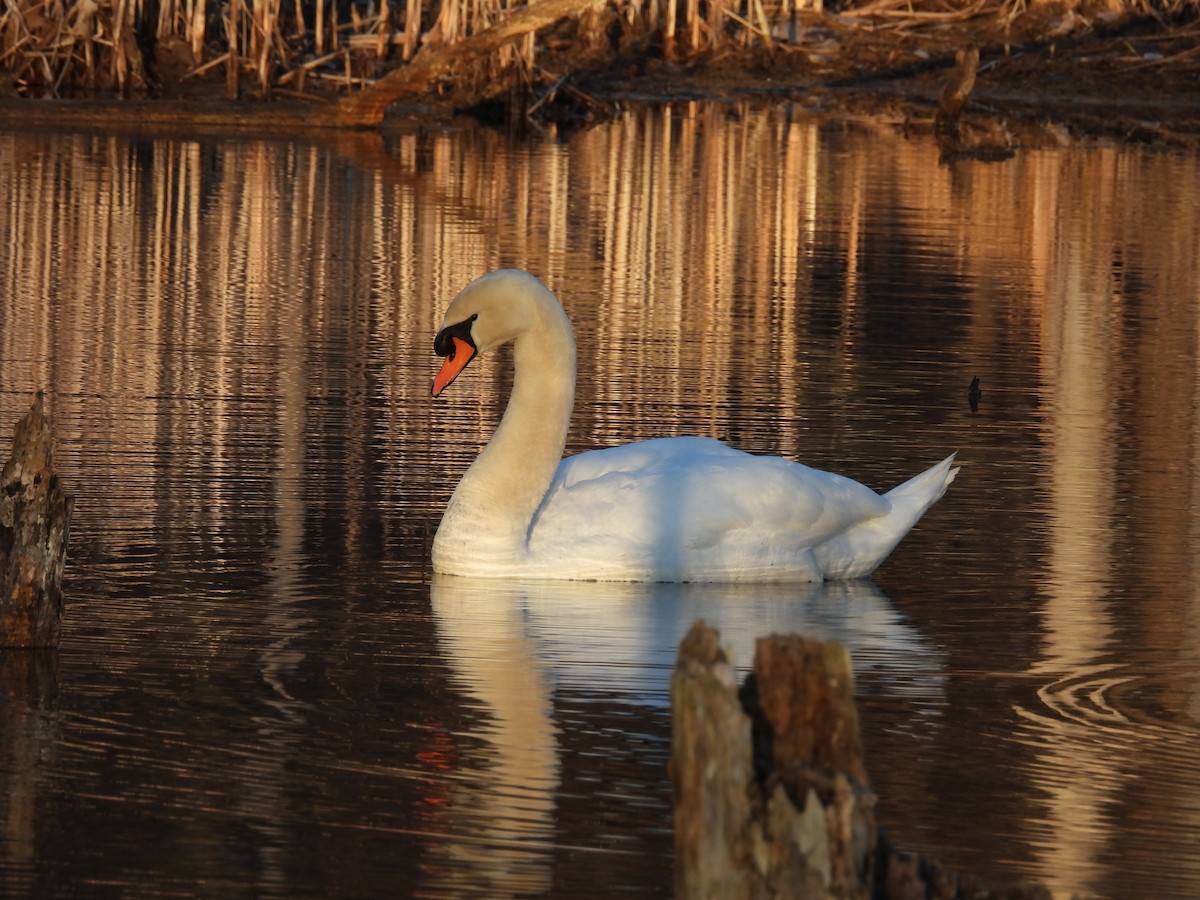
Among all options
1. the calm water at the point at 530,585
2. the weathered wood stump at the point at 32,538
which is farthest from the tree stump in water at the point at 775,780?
the weathered wood stump at the point at 32,538

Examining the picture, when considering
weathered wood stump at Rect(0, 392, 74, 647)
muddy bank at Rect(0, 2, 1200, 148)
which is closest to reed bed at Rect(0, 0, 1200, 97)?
muddy bank at Rect(0, 2, 1200, 148)

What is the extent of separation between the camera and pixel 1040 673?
6.39 m

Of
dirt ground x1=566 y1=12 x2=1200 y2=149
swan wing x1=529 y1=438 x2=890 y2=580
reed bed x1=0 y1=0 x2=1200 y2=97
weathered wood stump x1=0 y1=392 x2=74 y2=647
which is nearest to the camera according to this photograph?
weathered wood stump x1=0 y1=392 x2=74 y2=647

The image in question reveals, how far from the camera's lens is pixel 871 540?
25.2ft

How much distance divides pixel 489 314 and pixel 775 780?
404 cm

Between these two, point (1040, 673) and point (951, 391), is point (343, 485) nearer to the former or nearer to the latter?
point (1040, 673)

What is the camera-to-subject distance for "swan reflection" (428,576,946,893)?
4.85 metres

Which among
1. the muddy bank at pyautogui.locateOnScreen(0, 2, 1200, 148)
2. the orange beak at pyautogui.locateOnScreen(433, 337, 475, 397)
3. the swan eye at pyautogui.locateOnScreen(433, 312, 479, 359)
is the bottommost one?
the orange beak at pyautogui.locateOnScreen(433, 337, 475, 397)

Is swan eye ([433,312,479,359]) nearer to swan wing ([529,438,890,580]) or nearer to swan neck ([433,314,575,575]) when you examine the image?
swan neck ([433,314,575,575])

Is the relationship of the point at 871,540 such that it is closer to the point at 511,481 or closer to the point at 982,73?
the point at 511,481

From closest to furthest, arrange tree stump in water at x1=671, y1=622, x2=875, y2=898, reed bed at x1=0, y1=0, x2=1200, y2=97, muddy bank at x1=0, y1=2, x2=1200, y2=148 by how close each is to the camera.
→ tree stump in water at x1=671, y1=622, x2=875, y2=898
reed bed at x1=0, y1=0, x2=1200, y2=97
muddy bank at x1=0, y1=2, x2=1200, y2=148

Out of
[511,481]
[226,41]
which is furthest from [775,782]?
[226,41]

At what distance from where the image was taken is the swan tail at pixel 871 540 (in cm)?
765

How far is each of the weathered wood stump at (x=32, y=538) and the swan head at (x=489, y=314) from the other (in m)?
1.85
